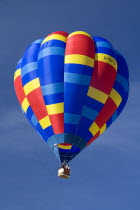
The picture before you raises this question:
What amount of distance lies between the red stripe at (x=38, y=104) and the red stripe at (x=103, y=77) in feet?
9.29

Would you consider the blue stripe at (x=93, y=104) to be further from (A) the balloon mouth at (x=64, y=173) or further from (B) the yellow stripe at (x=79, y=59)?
(A) the balloon mouth at (x=64, y=173)

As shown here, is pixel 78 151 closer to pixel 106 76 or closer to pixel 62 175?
pixel 62 175

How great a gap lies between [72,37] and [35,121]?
5062mm

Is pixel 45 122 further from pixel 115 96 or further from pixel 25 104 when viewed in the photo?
pixel 115 96

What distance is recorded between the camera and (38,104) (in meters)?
35.8

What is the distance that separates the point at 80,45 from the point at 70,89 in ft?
8.83

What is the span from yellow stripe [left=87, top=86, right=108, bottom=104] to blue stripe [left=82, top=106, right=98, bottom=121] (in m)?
0.72

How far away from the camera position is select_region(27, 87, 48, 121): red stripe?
35562 millimetres

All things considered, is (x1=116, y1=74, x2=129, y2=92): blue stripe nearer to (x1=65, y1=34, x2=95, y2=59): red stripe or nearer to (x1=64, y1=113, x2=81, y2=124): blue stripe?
(x1=65, y1=34, x2=95, y2=59): red stripe

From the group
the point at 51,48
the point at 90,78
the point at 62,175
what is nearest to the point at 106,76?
the point at 90,78

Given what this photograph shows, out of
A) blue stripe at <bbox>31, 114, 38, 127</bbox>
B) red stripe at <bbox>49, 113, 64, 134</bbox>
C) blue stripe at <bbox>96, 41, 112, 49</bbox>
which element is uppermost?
blue stripe at <bbox>96, 41, 112, 49</bbox>

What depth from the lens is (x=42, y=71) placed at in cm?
3581

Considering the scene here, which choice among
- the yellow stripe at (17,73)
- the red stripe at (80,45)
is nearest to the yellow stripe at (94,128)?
the red stripe at (80,45)

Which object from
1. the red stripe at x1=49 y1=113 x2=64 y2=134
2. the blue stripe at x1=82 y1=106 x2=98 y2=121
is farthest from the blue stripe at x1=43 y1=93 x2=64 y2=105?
the blue stripe at x1=82 y1=106 x2=98 y2=121
